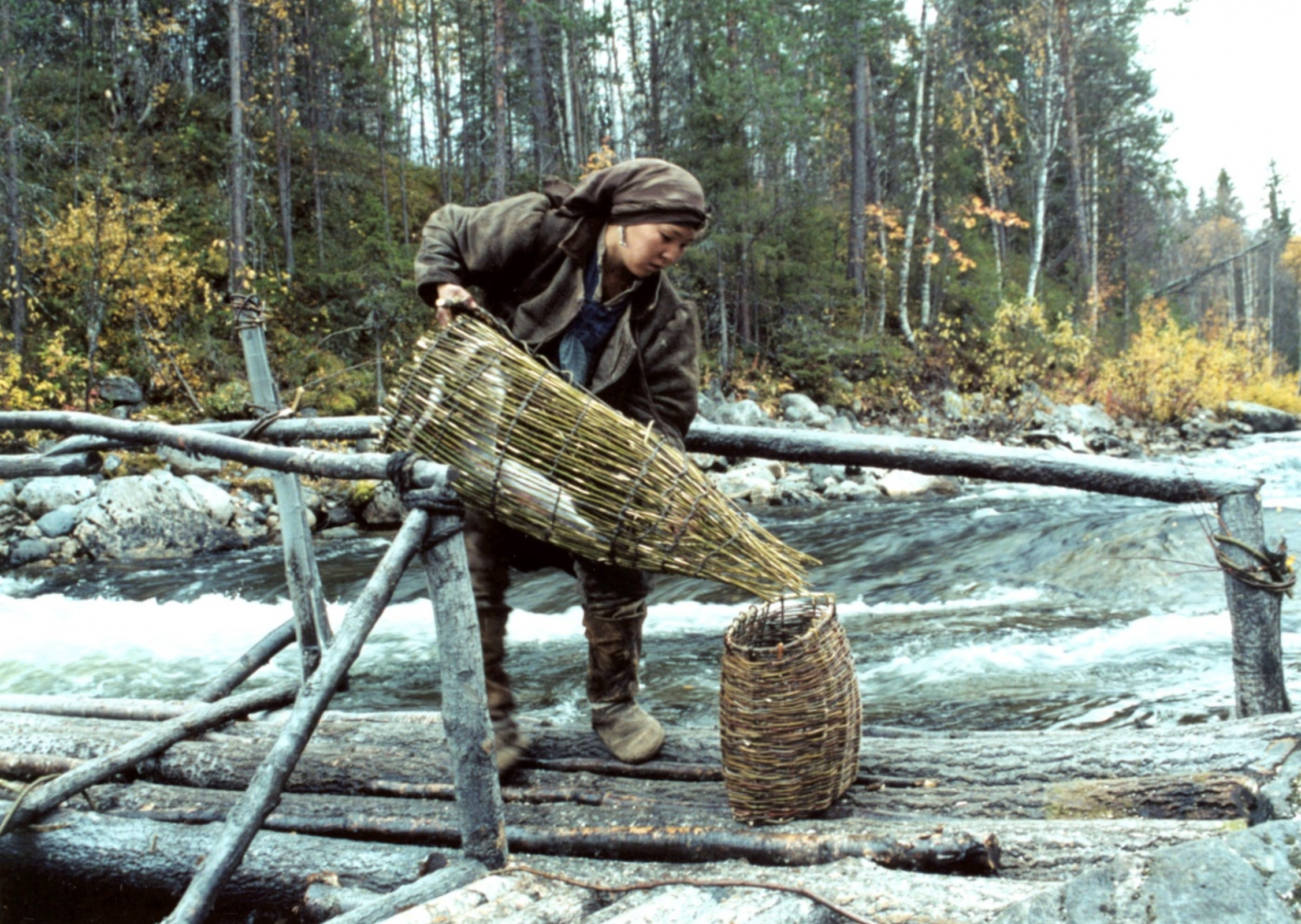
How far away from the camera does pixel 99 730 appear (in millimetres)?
3428

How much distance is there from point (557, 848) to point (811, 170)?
27.1m

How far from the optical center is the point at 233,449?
2.43m

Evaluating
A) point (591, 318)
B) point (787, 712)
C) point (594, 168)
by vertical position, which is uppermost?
point (594, 168)

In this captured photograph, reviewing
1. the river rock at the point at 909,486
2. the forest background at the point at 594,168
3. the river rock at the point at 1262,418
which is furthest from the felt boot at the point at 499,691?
the river rock at the point at 1262,418

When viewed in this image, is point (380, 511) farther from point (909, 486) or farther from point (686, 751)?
point (686, 751)

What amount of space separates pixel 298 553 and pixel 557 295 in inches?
71.7

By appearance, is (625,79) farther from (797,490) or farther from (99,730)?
(99,730)

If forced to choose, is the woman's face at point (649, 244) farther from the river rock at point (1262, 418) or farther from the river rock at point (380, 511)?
the river rock at point (1262, 418)

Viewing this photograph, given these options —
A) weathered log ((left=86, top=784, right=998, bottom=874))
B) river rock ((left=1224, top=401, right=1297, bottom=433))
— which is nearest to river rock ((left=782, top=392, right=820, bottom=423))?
river rock ((left=1224, top=401, right=1297, bottom=433))

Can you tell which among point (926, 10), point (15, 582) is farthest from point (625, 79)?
point (15, 582)

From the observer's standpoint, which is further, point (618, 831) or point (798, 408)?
point (798, 408)

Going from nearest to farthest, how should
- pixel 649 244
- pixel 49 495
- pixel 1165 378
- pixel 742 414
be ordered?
pixel 649 244 → pixel 49 495 → pixel 742 414 → pixel 1165 378

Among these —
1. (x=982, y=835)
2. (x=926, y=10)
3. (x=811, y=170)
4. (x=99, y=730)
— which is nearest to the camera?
(x=982, y=835)

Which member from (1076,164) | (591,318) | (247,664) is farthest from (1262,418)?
(247,664)
